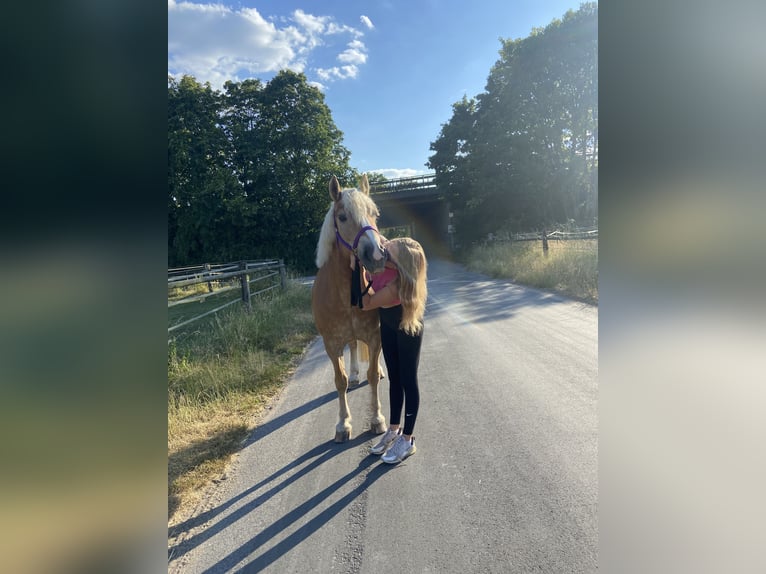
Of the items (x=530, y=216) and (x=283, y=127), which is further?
(x=283, y=127)

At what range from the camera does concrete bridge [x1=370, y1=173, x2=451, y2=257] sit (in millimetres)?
24625

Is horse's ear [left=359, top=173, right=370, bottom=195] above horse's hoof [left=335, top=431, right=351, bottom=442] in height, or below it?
above

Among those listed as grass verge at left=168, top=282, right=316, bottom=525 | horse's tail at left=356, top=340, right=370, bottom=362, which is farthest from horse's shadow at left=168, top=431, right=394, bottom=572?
horse's tail at left=356, top=340, right=370, bottom=362

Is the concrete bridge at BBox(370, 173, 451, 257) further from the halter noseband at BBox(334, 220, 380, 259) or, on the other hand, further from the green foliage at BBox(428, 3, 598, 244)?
the halter noseband at BBox(334, 220, 380, 259)

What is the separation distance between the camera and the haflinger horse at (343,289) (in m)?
2.72

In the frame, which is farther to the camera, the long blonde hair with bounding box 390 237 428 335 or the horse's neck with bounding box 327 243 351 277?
the horse's neck with bounding box 327 243 351 277

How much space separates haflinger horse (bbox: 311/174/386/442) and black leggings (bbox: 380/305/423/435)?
0.34 m

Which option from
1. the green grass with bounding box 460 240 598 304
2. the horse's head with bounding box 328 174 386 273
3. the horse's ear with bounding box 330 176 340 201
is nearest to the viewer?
the horse's head with bounding box 328 174 386 273
